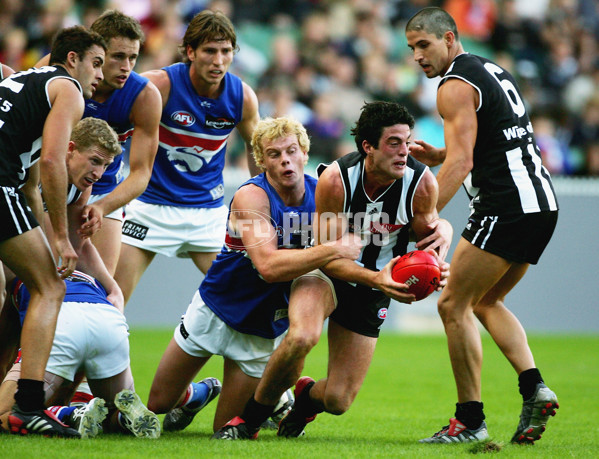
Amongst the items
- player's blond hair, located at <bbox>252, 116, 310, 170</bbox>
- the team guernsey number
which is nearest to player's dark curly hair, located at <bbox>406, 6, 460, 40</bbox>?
the team guernsey number

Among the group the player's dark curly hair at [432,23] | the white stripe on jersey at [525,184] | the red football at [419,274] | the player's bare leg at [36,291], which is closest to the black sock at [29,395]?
the player's bare leg at [36,291]

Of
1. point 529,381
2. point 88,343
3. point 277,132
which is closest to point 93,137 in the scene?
point 277,132

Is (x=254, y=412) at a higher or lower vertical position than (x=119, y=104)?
lower

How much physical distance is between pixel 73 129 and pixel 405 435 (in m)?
2.79

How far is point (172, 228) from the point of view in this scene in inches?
270

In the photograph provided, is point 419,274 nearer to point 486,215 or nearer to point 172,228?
point 486,215

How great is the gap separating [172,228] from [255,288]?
1.68m

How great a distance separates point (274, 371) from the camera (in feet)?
16.2

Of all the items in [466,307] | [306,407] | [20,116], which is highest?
[20,116]

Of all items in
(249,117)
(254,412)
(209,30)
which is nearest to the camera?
(254,412)

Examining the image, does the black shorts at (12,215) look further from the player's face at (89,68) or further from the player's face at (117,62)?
the player's face at (117,62)

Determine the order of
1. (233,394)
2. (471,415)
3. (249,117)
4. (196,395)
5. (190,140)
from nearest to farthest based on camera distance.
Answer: (471,415)
(233,394)
(196,395)
(190,140)
(249,117)

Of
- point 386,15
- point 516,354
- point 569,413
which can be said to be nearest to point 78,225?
point 516,354

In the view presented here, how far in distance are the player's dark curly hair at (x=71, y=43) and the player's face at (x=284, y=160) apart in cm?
120
